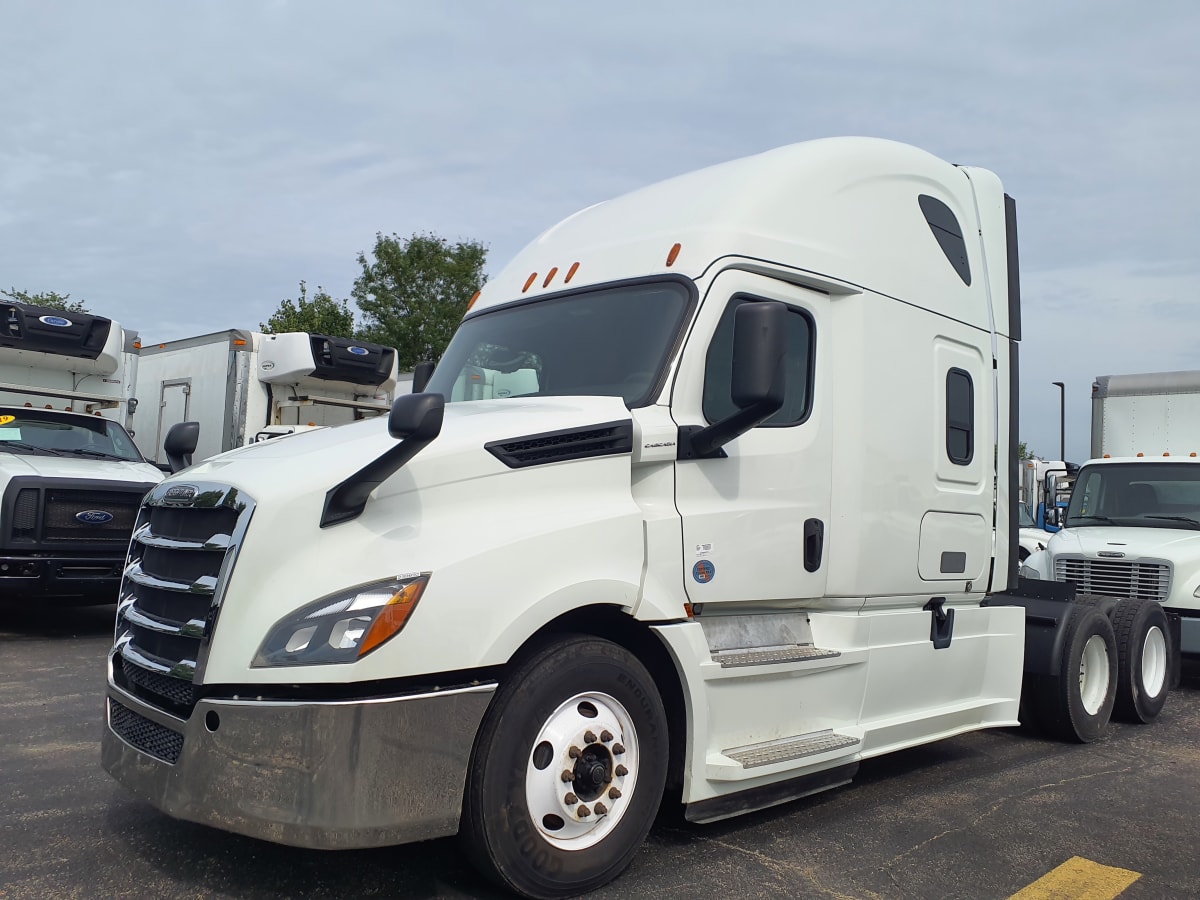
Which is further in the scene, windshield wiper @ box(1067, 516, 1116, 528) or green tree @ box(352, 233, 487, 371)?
green tree @ box(352, 233, 487, 371)

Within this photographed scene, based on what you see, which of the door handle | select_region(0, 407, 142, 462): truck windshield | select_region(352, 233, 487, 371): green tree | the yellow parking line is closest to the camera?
the yellow parking line

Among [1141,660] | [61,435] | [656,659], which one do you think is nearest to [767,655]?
[656,659]

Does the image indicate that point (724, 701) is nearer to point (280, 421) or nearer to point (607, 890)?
point (607, 890)

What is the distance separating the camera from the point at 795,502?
4758 mm

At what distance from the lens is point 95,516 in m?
9.44

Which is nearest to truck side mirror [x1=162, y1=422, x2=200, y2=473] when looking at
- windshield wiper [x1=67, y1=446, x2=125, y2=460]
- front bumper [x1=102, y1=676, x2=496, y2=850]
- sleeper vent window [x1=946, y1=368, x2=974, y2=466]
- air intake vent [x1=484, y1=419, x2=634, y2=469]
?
front bumper [x1=102, y1=676, x2=496, y2=850]

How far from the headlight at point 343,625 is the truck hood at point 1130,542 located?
751 centimetres

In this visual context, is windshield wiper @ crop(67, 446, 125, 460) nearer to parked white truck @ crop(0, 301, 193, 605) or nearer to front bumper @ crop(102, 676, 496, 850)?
parked white truck @ crop(0, 301, 193, 605)

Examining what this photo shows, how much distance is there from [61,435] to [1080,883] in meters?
9.69

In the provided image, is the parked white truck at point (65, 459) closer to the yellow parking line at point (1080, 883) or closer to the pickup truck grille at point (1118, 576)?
the yellow parking line at point (1080, 883)

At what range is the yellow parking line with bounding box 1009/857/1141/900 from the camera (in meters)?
4.07

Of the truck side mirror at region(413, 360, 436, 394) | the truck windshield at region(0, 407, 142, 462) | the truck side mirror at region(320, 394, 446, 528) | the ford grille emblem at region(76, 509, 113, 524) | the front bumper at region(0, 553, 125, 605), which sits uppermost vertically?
the truck side mirror at region(413, 360, 436, 394)

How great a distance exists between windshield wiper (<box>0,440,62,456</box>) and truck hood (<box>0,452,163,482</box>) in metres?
0.16

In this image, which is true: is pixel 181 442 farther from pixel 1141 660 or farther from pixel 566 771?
pixel 1141 660
